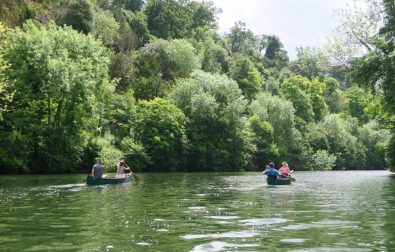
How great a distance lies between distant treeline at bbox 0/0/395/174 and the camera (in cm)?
4928

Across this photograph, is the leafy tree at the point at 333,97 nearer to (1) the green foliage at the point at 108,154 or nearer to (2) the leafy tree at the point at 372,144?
(2) the leafy tree at the point at 372,144

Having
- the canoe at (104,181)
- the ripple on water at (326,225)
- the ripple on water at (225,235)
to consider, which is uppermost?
the canoe at (104,181)

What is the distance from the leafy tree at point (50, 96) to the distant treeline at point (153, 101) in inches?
4.0

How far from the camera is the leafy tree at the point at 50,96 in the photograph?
49.4m

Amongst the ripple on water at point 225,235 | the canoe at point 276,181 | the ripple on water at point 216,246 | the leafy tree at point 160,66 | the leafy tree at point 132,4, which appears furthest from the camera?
the leafy tree at point 132,4

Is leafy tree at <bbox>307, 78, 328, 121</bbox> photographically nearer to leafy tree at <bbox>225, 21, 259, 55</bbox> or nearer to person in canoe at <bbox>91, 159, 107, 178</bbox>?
leafy tree at <bbox>225, 21, 259, 55</bbox>

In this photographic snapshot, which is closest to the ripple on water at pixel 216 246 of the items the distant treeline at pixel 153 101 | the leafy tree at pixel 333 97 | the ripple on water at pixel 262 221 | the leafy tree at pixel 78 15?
the ripple on water at pixel 262 221

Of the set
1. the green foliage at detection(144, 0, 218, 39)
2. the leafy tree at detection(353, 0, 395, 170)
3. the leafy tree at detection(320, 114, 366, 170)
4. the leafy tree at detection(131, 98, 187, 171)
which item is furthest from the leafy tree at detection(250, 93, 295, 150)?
the leafy tree at detection(353, 0, 395, 170)

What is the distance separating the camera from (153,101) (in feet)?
222

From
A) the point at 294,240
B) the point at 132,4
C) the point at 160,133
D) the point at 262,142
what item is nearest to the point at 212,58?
the point at 132,4

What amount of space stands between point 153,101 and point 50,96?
18.1 m

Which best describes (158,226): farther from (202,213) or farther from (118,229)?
(202,213)

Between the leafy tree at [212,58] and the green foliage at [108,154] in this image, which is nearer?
the green foliage at [108,154]

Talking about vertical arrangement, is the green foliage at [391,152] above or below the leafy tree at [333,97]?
below
